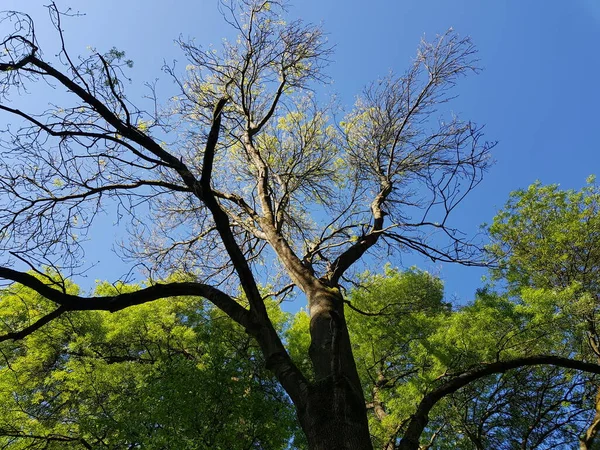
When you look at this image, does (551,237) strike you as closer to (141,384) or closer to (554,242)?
(554,242)

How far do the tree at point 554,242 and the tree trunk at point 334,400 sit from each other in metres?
9.07

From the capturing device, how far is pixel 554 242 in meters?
13.6

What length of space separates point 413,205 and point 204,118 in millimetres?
4252

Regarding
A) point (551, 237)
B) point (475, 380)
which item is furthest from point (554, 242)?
point (475, 380)

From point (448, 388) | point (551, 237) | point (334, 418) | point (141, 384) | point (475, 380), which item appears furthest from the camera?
point (551, 237)

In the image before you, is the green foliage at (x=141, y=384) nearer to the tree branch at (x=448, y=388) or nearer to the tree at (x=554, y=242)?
the tree branch at (x=448, y=388)

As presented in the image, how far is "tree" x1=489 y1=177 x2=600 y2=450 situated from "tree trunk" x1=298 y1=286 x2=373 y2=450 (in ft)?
29.8

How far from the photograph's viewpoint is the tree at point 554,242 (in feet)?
40.4

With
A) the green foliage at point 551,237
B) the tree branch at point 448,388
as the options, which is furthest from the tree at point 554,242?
the tree branch at point 448,388

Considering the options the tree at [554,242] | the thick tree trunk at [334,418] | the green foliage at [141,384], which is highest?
the tree at [554,242]

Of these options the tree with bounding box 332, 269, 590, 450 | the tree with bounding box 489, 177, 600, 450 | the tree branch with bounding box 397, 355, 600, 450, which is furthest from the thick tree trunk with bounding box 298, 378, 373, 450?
the tree with bounding box 489, 177, 600, 450

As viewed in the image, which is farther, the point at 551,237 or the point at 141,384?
the point at 551,237

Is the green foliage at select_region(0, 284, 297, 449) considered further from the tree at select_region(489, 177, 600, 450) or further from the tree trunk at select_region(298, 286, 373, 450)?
the tree at select_region(489, 177, 600, 450)

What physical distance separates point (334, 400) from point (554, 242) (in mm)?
13201
